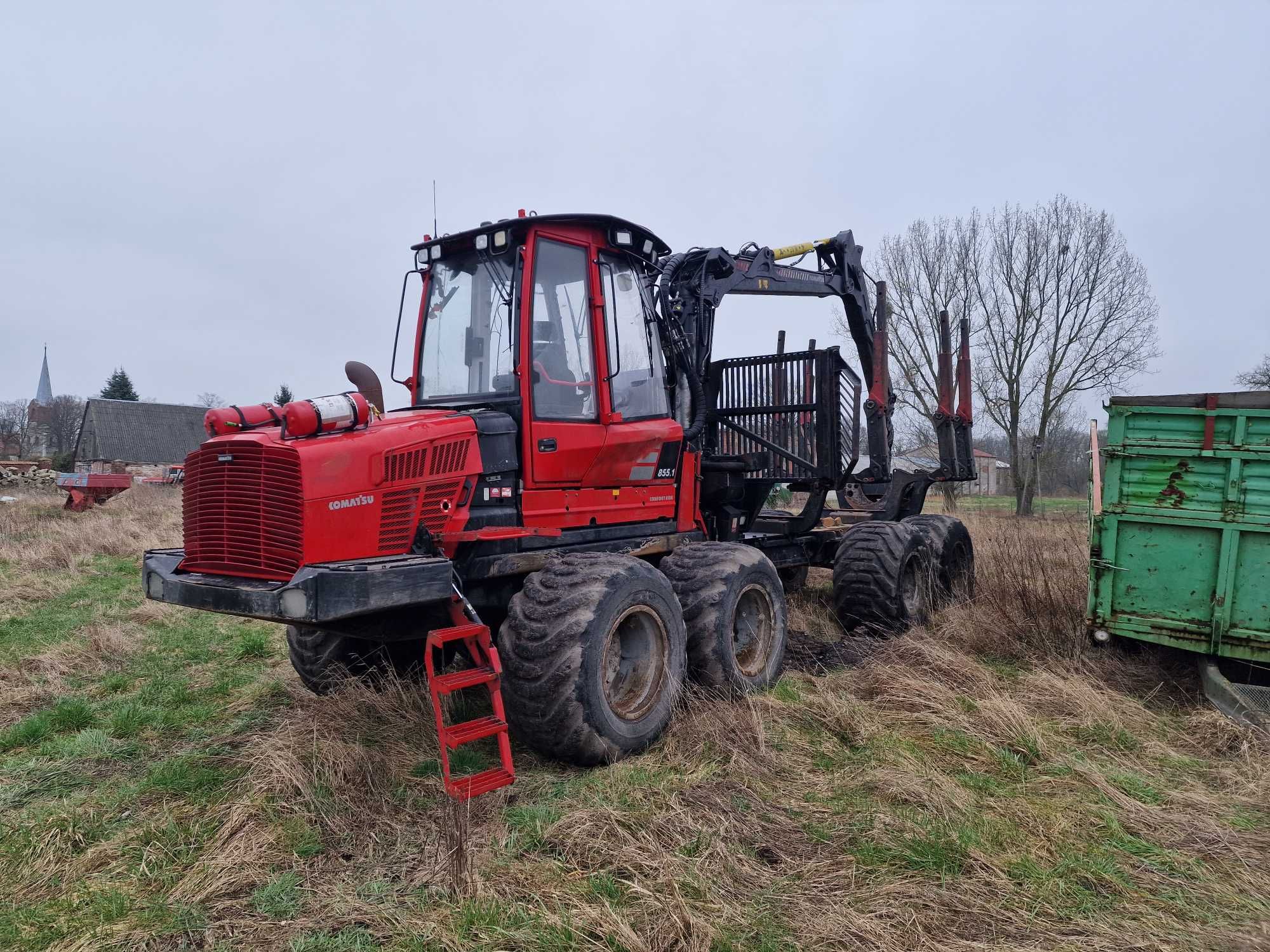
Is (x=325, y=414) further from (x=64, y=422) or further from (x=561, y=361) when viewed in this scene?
(x=64, y=422)

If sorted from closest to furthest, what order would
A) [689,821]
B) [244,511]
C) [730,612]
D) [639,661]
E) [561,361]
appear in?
[689,821], [244,511], [639,661], [561,361], [730,612]

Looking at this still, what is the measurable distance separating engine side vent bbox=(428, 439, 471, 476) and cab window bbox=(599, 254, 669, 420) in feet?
3.73

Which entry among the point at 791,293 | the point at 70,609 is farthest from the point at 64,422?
the point at 791,293

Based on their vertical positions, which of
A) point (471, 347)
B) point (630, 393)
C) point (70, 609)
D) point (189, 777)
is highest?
point (471, 347)

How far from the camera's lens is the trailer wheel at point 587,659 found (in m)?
4.61

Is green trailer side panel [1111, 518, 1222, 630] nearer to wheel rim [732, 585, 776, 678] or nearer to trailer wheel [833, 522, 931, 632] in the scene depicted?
trailer wheel [833, 522, 931, 632]

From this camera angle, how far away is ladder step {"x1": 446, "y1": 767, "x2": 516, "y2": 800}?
405cm

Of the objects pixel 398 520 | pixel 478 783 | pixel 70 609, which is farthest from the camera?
pixel 70 609

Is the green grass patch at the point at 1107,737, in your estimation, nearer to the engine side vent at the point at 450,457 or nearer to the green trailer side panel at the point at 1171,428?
the green trailer side panel at the point at 1171,428

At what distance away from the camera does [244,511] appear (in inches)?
179

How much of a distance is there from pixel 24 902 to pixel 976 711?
4.82 metres

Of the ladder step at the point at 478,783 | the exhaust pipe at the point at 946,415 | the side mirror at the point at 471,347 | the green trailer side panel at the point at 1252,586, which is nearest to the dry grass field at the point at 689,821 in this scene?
the ladder step at the point at 478,783

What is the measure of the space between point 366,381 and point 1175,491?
5330 mm

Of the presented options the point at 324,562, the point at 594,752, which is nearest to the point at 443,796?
the point at 594,752
